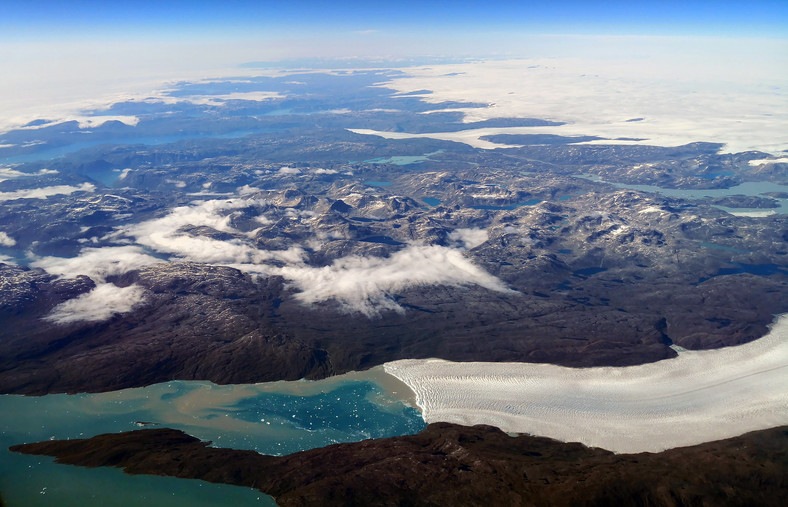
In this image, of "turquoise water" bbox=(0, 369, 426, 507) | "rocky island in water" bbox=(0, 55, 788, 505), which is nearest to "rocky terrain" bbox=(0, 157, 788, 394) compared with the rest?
"rocky island in water" bbox=(0, 55, 788, 505)

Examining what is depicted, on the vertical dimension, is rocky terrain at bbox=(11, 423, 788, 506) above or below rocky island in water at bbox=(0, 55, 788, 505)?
above

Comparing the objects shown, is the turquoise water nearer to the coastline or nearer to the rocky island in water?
the rocky island in water

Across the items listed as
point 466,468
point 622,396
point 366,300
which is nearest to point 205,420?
point 466,468

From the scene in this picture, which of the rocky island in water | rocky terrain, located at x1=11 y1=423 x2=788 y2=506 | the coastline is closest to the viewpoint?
rocky terrain, located at x1=11 y1=423 x2=788 y2=506

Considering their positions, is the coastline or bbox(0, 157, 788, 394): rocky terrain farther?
bbox(0, 157, 788, 394): rocky terrain

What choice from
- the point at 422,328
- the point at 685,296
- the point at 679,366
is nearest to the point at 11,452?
the point at 422,328

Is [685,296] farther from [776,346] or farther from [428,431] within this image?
[428,431]

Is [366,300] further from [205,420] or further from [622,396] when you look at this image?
[622,396]

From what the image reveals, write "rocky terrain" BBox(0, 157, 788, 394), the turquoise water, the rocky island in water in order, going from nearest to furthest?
the turquoise water
the rocky island in water
"rocky terrain" BBox(0, 157, 788, 394)
